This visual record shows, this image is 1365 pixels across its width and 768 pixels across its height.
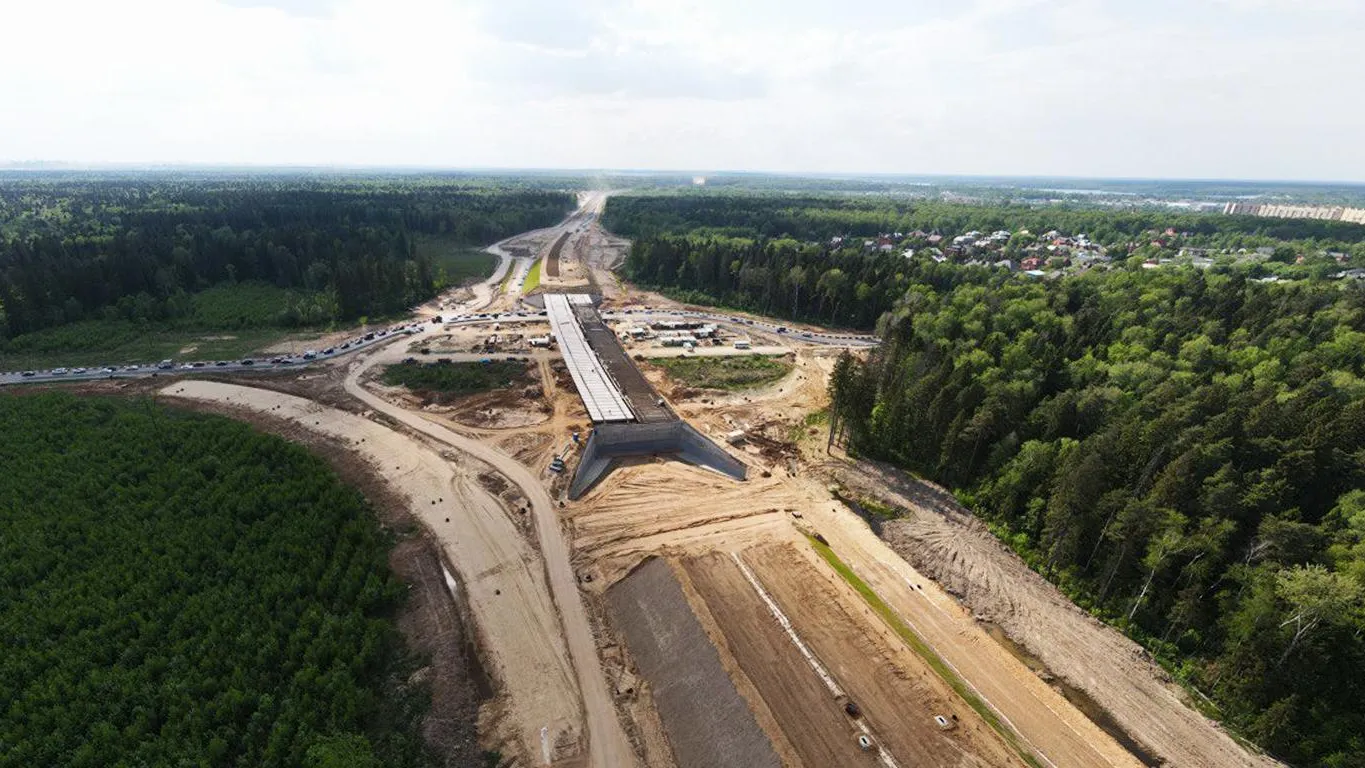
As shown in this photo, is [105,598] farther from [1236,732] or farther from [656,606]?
[1236,732]

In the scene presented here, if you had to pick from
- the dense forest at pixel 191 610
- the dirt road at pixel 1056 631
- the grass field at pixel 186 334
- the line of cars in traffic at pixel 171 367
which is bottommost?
the dirt road at pixel 1056 631

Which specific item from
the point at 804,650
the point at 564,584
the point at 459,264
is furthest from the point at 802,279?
the point at 459,264

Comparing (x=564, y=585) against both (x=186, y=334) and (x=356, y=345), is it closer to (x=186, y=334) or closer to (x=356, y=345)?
(x=356, y=345)

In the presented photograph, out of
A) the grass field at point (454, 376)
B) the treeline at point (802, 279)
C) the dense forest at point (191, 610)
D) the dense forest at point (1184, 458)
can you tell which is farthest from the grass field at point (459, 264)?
the dense forest at point (1184, 458)

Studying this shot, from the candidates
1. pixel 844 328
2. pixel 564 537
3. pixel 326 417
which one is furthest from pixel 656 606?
pixel 844 328

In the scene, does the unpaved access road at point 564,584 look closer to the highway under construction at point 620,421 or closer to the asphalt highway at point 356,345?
the highway under construction at point 620,421

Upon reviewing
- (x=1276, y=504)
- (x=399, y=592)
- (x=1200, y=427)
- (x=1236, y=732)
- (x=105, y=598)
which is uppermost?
(x=1200, y=427)
